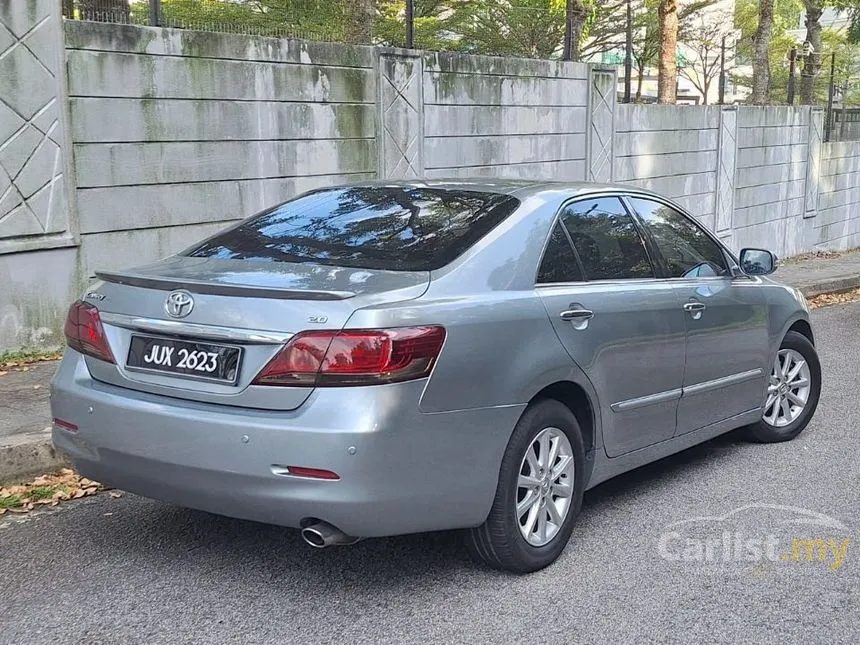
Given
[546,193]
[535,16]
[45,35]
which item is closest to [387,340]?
[546,193]

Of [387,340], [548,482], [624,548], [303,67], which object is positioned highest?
[303,67]

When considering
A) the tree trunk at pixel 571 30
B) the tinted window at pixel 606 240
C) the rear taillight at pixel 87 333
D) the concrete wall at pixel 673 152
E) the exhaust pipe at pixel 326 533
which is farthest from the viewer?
the concrete wall at pixel 673 152

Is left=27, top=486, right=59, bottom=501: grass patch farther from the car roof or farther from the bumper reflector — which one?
the car roof

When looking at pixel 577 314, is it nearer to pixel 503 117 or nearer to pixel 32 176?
pixel 32 176

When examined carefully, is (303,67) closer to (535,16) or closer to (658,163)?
(658,163)

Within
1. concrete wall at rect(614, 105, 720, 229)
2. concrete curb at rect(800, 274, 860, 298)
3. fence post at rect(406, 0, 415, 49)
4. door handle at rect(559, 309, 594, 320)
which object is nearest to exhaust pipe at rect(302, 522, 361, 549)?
door handle at rect(559, 309, 594, 320)

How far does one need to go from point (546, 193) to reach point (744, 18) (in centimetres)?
4057

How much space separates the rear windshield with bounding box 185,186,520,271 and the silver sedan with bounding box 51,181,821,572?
0.04 ft

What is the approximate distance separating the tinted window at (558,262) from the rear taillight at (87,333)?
5.68 ft

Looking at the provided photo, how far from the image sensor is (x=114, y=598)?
12.7ft

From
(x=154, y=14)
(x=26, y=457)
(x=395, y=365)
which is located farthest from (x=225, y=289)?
(x=154, y=14)

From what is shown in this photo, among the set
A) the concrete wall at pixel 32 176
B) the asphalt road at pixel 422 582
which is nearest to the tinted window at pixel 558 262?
the asphalt road at pixel 422 582

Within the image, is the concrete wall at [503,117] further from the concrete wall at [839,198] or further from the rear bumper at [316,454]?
the concrete wall at [839,198]

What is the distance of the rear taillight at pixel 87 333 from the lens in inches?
156
